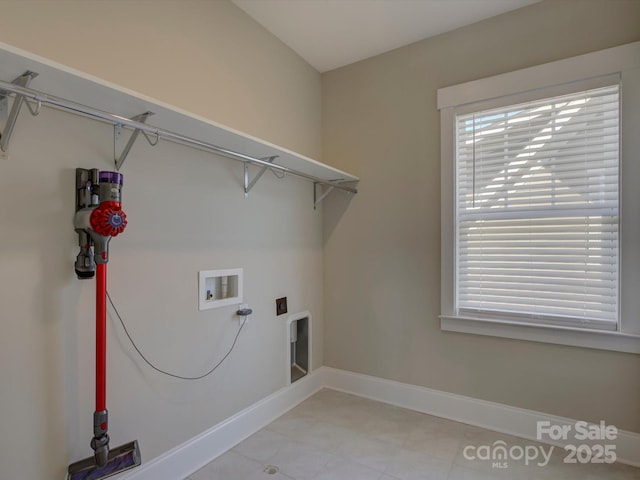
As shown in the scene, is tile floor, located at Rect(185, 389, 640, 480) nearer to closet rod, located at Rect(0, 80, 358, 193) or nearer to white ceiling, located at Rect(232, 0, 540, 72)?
closet rod, located at Rect(0, 80, 358, 193)

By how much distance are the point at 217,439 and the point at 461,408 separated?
1.59m

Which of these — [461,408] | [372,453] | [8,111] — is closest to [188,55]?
[8,111]

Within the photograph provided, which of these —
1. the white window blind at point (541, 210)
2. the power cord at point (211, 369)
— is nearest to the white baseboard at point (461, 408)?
the white window blind at point (541, 210)

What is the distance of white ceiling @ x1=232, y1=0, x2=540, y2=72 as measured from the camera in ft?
7.04

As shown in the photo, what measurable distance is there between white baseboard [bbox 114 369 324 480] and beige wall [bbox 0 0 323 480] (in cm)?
5

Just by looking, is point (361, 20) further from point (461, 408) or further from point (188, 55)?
point (461, 408)

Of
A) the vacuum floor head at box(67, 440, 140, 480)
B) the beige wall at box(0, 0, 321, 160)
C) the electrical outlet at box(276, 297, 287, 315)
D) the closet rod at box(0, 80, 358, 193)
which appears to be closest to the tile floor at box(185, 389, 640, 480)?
the vacuum floor head at box(67, 440, 140, 480)

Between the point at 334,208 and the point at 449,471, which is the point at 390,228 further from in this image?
the point at 449,471

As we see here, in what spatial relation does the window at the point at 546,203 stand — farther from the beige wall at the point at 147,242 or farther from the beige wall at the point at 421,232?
the beige wall at the point at 147,242

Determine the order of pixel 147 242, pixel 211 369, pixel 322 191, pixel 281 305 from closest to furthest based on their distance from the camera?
1. pixel 147 242
2. pixel 211 369
3. pixel 281 305
4. pixel 322 191

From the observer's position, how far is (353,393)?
9.15 feet

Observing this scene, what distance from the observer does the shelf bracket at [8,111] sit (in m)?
1.09

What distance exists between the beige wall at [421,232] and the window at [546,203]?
101mm

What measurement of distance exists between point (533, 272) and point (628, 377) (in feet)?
2.34
